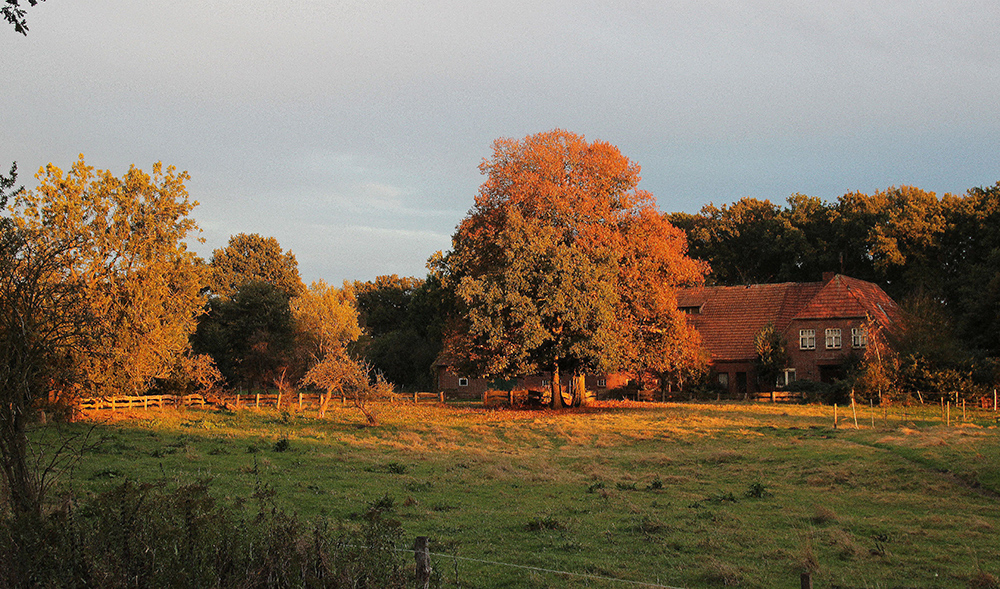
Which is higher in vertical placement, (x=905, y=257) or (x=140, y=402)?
(x=905, y=257)

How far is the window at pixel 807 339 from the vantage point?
5234 centimetres

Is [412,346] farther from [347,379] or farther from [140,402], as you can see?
[347,379]

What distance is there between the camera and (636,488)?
16969 millimetres

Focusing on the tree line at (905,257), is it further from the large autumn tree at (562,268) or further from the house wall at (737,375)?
the large autumn tree at (562,268)

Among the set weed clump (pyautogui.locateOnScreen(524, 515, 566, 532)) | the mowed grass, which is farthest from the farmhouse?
weed clump (pyautogui.locateOnScreen(524, 515, 566, 532))

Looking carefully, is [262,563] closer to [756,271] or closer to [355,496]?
[355,496]

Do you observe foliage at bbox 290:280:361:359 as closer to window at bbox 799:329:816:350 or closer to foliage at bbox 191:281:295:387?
foliage at bbox 191:281:295:387

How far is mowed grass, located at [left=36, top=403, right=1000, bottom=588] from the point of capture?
1034cm

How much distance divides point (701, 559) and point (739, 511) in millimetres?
4002

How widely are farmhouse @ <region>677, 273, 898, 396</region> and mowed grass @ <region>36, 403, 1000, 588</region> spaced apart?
2011 centimetres

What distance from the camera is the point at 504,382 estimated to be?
220ft

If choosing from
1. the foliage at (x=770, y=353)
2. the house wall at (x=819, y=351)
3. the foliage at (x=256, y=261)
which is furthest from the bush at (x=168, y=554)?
the foliage at (x=256, y=261)

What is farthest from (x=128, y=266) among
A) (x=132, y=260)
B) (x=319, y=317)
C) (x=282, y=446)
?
(x=319, y=317)

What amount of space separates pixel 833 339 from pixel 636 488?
40.8 meters
